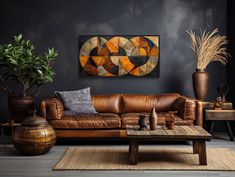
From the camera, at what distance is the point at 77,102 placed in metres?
7.28

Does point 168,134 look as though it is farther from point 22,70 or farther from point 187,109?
point 22,70

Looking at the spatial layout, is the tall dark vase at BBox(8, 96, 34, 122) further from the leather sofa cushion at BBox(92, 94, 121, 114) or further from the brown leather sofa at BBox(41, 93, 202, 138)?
the leather sofa cushion at BBox(92, 94, 121, 114)

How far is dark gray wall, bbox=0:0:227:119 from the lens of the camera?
316 inches

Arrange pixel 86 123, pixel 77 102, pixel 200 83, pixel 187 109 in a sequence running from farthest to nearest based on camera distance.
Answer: pixel 200 83 < pixel 77 102 < pixel 187 109 < pixel 86 123

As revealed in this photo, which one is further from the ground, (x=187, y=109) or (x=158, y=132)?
(x=187, y=109)

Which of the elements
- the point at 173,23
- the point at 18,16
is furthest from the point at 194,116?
the point at 18,16

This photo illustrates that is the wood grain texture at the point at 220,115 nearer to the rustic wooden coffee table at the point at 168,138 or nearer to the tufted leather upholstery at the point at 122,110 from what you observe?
the tufted leather upholstery at the point at 122,110

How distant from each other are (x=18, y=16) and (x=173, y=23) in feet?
9.43

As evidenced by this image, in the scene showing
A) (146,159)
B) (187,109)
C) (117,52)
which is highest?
(117,52)

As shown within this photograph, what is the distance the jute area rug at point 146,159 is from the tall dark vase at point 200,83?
1538 millimetres

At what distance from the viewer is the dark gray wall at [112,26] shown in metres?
8.02

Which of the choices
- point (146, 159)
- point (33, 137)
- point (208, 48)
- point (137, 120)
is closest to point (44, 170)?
point (33, 137)

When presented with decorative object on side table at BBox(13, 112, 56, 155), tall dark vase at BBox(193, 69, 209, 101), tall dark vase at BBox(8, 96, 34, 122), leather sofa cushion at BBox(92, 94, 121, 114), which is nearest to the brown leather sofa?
leather sofa cushion at BBox(92, 94, 121, 114)

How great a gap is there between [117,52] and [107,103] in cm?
106
